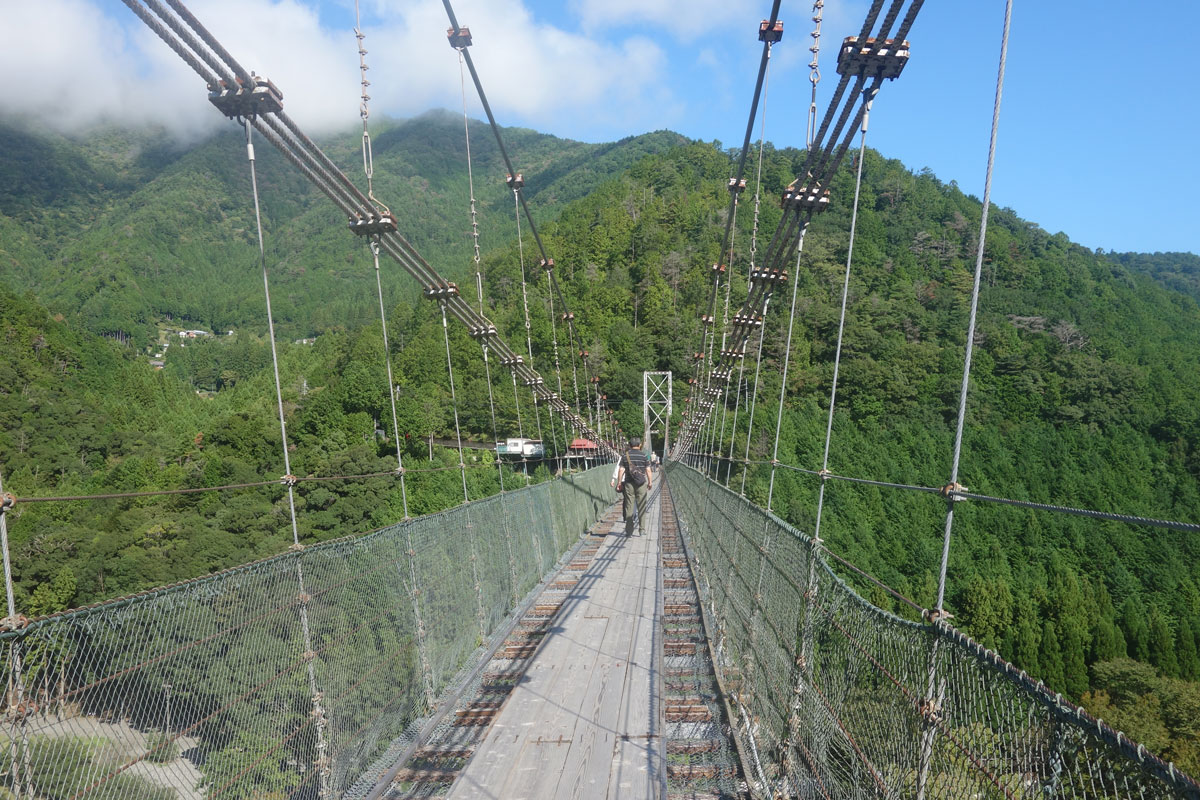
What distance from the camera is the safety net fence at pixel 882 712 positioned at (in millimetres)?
1031

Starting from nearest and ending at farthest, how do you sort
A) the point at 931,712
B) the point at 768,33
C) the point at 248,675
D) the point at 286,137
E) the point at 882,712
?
the point at 931,712 < the point at 882,712 < the point at 248,675 < the point at 286,137 < the point at 768,33

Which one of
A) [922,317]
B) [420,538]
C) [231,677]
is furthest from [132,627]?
[922,317]

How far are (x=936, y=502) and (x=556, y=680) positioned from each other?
45.2 m

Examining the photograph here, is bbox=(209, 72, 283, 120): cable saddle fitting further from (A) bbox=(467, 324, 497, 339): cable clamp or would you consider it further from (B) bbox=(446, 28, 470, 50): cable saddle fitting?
(A) bbox=(467, 324, 497, 339): cable clamp

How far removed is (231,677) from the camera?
7.06ft

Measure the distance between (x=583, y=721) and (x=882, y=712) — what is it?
1808 millimetres

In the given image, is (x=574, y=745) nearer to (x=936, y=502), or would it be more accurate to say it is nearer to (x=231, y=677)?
(x=231, y=677)

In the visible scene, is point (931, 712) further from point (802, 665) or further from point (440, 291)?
point (440, 291)

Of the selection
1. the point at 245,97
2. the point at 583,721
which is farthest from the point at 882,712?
the point at 245,97

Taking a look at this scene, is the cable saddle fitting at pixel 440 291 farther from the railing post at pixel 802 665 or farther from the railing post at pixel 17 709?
the railing post at pixel 17 709

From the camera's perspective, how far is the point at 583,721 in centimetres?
337

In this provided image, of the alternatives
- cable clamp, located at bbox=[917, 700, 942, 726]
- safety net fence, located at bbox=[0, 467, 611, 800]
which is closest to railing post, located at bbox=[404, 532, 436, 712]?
safety net fence, located at bbox=[0, 467, 611, 800]

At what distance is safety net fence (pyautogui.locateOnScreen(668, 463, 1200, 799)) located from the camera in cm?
103

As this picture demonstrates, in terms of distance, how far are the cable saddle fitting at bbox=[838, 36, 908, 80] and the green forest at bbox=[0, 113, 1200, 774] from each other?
34.4 feet
